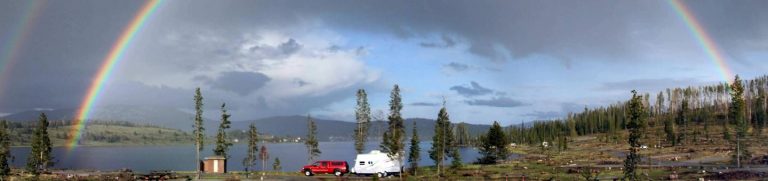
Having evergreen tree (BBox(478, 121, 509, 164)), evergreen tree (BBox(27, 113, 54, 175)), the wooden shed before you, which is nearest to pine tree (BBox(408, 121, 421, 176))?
the wooden shed

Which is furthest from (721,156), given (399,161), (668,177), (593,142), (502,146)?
(593,142)

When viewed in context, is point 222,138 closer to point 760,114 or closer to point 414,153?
point 414,153

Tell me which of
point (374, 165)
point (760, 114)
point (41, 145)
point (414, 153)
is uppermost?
point (760, 114)

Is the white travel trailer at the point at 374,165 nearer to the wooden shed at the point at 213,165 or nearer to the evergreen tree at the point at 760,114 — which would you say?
the wooden shed at the point at 213,165

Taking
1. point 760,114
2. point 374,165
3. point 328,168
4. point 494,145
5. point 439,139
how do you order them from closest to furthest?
point 374,165, point 328,168, point 439,139, point 494,145, point 760,114

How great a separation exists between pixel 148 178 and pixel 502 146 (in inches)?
2691

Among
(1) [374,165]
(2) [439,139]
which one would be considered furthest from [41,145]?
(2) [439,139]

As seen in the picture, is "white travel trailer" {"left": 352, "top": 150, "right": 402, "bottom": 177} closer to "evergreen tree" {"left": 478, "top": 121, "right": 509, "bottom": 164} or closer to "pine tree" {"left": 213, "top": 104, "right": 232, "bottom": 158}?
"pine tree" {"left": 213, "top": 104, "right": 232, "bottom": 158}

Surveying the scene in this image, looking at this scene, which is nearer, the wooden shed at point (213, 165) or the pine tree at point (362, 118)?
the wooden shed at point (213, 165)

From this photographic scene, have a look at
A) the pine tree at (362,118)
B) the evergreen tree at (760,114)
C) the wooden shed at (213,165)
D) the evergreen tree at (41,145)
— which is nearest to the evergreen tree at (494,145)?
the pine tree at (362,118)

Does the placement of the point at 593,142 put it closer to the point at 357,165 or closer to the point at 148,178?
the point at 357,165

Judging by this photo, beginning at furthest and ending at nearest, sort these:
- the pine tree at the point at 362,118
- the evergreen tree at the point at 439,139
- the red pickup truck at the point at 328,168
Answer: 1. the pine tree at the point at 362,118
2. the evergreen tree at the point at 439,139
3. the red pickup truck at the point at 328,168

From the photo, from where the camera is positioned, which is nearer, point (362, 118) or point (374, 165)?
point (374, 165)

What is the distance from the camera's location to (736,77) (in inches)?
3846
